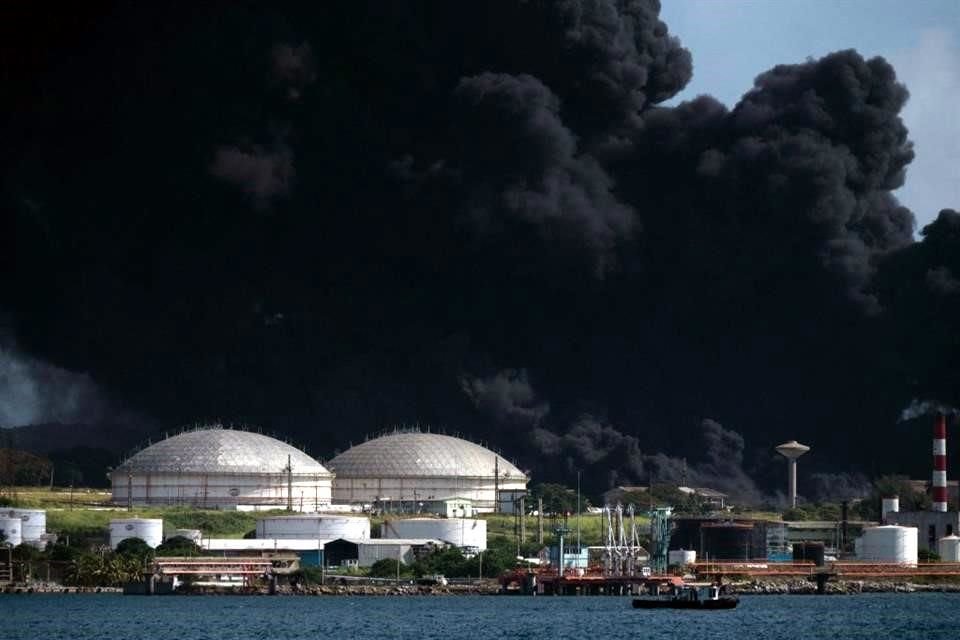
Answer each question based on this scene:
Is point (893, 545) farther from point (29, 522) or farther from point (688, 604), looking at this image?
point (29, 522)

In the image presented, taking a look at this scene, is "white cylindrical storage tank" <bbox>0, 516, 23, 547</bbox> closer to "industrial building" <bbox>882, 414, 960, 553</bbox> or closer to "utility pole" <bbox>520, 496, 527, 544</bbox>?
"utility pole" <bbox>520, 496, 527, 544</bbox>

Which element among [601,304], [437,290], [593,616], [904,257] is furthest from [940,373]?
[593,616]

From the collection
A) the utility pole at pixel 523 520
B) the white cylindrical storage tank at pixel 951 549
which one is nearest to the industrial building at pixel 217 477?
the utility pole at pixel 523 520

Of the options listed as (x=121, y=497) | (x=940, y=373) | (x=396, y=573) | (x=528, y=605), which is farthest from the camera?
(x=940, y=373)

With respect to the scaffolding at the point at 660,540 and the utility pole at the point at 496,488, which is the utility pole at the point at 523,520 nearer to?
the utility pole at the point at 496,488

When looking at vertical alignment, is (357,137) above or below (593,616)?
above

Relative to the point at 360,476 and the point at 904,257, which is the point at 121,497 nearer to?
the point at 360,476
